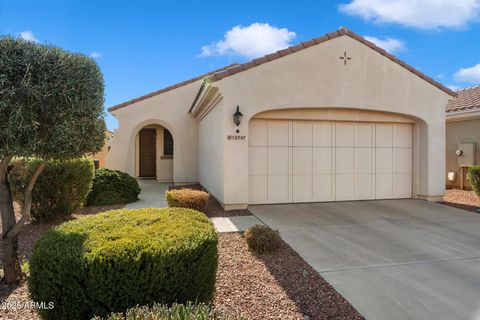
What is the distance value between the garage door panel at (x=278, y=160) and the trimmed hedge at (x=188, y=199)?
8.08 ft

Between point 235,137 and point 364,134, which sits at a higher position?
point 364,134

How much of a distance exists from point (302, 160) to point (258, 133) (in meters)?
1.71

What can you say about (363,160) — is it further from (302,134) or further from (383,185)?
(302,134)

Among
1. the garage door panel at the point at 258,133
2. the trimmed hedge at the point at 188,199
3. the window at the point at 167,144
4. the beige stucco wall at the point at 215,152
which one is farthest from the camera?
the window at the point at 167,144

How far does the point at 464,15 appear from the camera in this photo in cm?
1078

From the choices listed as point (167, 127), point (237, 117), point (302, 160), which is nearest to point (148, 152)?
point (167, 127)

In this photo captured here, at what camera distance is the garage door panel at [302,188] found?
31.6ft

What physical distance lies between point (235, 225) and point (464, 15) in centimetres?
1131

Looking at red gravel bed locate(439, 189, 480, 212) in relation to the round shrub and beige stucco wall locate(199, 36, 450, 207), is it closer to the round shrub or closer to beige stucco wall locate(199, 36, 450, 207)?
beige stucco wall locate(199, 36, 450, 207)

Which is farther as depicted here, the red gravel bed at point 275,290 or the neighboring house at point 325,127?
the neighboring house at point 325,127

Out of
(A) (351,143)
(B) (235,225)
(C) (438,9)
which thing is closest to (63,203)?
(B) (235,225)

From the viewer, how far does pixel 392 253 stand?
5.29 metres

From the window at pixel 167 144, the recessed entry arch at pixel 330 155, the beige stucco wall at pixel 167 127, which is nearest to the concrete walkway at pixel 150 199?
the beige stucco wall at pixel 167 127

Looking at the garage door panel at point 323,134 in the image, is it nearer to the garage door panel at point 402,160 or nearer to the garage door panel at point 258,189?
the garage door panel at point 258,189
